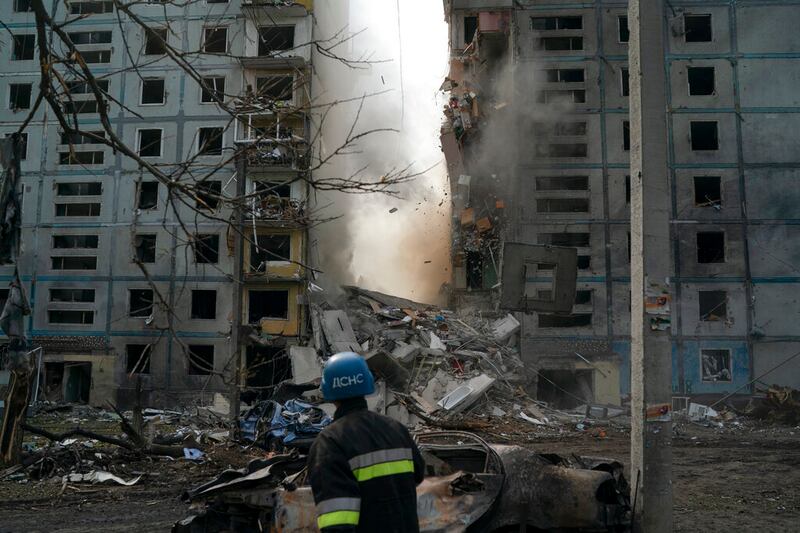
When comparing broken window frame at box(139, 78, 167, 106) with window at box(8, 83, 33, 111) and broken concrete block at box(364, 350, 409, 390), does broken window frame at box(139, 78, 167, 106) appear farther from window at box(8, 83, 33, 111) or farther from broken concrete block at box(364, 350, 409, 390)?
broken concrete block at box(364, 350, 409, 390)

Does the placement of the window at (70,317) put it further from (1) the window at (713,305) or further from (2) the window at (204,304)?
(1) the window at (713,305)

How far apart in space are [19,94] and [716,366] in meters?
33.6

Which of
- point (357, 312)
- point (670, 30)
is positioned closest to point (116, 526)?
point (357, 312)

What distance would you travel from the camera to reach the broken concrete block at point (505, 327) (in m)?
25.9

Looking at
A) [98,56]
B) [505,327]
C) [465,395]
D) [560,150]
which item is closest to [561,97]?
[560,150]

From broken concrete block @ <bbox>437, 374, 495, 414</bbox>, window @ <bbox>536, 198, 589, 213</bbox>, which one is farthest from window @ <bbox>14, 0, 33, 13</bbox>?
broken concrete block @ <bbox>437, 374, 495, 414</bbox>

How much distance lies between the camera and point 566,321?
26.4 metres

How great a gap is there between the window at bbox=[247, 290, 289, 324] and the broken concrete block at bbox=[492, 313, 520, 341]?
9.43m

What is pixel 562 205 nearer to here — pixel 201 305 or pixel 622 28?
pixel 622 28

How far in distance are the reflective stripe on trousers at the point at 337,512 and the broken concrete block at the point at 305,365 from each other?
754 inches

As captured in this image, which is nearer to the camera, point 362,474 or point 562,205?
point 362,474

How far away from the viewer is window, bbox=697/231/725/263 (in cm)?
2678

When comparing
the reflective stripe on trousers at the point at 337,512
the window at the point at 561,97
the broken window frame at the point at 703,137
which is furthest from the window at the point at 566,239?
the reflective stripe on trousers at the point at 337,512

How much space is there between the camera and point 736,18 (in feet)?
90.7
